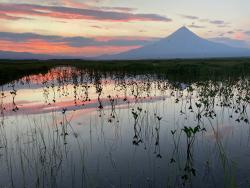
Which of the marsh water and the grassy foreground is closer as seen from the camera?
the marsh water

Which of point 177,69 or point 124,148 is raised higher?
point 177,69

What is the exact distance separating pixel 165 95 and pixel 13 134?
13.9 meters

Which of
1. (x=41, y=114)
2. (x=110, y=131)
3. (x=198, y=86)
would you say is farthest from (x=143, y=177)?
(x=198, y=86)

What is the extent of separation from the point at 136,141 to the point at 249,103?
35.9 feet

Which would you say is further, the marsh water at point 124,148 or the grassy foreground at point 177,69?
the grassy foreground at point 177,69

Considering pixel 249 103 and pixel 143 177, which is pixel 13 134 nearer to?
pixel 143 177

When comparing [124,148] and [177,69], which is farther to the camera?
[177,69]

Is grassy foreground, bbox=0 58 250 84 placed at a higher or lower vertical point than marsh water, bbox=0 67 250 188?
→ higher

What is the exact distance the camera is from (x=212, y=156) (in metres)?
11.7

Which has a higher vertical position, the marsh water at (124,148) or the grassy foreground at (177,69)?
the grassy foreground at (177,69)

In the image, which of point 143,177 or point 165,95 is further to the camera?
point 165,95

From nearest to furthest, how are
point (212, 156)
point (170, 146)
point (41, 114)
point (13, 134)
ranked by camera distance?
point (212, 156) → point (170, 146) → point (13, 134) → point (41, 114)

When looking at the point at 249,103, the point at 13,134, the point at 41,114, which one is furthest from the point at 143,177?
the point at 249,103

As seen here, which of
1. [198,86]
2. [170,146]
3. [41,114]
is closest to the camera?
[170,146]
